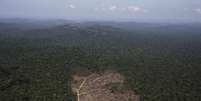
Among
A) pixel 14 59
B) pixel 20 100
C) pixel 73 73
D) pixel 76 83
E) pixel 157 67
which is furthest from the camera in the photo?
pixel 14 59

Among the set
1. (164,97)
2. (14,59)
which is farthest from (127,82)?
(14,59)

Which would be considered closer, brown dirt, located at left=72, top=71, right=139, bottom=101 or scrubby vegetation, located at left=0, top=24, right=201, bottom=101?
brown dirt, located at left=72, top=71, right=139, bottom=101

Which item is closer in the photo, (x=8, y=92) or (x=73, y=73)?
(x=8, y=92)

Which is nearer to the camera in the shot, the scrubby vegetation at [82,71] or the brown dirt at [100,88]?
the brown dirt at [100,88]

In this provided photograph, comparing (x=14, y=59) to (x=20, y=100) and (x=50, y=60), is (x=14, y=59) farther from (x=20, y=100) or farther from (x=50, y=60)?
(x=20, y=100)

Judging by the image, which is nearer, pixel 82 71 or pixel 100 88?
pixel 100 88

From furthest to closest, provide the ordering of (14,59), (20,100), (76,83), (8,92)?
(14,59)
(76,83)
(8,92)
(20,100)

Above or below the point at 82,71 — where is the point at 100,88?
below
